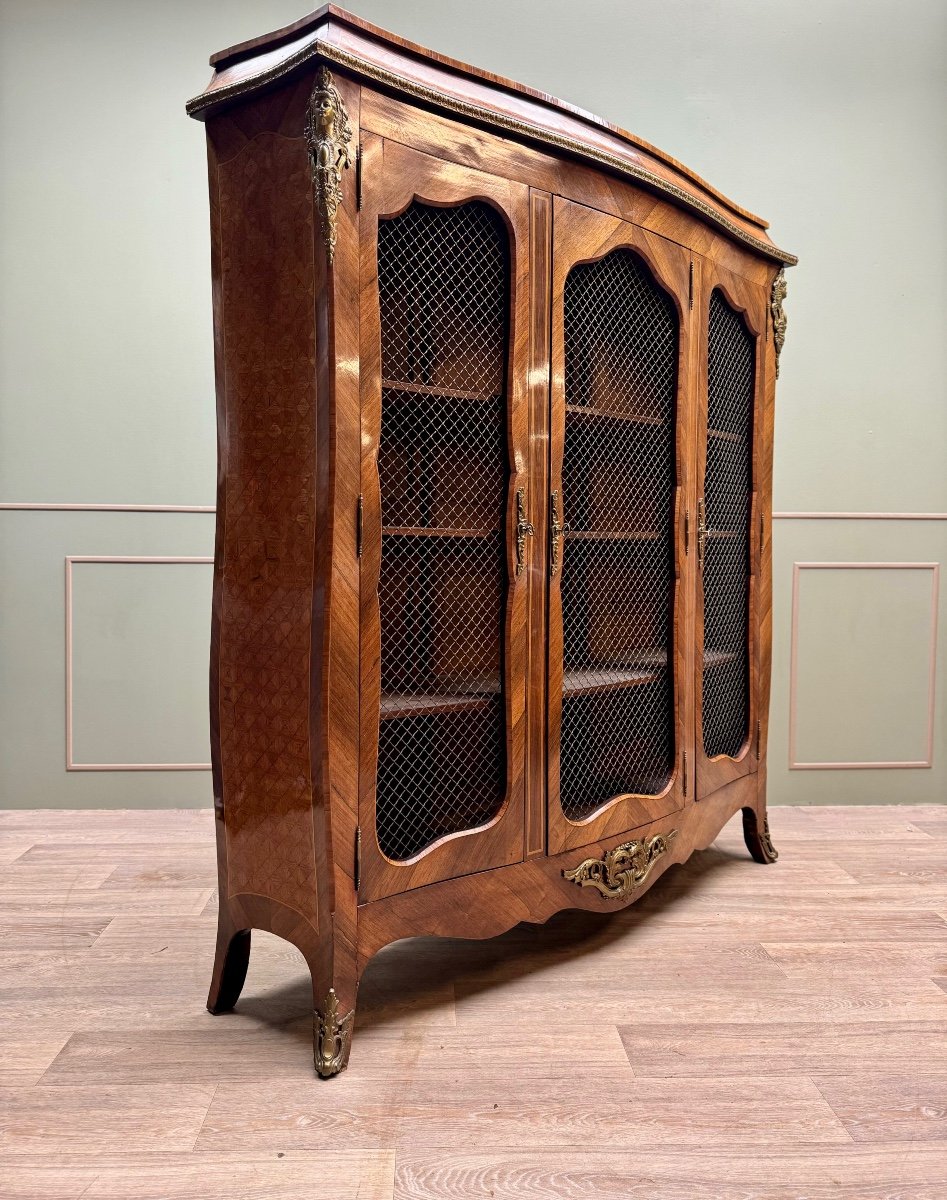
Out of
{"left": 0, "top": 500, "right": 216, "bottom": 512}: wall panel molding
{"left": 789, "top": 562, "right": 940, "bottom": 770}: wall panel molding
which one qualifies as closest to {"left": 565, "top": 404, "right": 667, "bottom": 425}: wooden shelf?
{"left": 789, "top": 562, "right": 940, "bottom": 770}: wall panel molding

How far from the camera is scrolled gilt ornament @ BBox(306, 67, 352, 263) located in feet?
5.08

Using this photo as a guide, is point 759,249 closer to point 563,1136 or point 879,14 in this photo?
point 879,14

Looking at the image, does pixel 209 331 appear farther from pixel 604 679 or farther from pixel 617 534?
pixel 604 679

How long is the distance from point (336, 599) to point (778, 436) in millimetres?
2264

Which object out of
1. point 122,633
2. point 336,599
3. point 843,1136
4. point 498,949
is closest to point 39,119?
point 122,633

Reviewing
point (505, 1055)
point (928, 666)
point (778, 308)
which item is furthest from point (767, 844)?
point (778, 308)

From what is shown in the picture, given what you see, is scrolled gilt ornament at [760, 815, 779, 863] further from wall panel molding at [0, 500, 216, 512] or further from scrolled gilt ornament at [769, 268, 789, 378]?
wall panel molding at [0, 500, 216, 512]

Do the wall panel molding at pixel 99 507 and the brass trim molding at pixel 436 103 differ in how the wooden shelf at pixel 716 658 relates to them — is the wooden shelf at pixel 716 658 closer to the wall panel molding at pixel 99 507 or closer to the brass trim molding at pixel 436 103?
the brass trim molding at pixel 436 103

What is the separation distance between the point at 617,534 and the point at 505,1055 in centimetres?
115

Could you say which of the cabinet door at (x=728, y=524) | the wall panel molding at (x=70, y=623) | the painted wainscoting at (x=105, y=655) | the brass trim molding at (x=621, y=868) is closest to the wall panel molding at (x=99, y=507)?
the painted wainscoting at (x=105, y=655)

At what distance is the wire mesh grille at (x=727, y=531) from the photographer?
2531 millimetres

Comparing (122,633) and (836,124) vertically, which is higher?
(836,124)

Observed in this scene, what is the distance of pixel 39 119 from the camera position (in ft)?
10.00

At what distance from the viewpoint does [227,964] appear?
185cm
